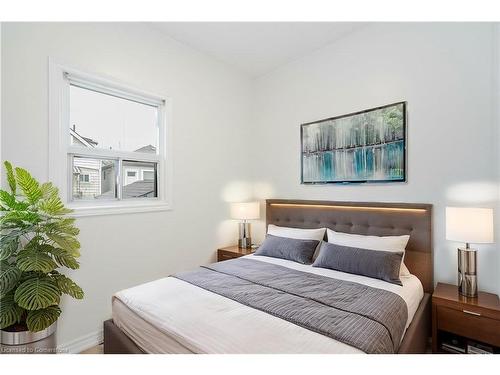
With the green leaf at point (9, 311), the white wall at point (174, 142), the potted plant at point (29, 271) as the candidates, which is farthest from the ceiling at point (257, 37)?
the green leaf at point (9, 311)

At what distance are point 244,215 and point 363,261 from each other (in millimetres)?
1456

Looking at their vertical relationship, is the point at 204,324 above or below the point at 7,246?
below

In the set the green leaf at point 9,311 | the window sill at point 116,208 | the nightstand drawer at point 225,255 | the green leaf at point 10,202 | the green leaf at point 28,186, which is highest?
the green leaf at point 28,186

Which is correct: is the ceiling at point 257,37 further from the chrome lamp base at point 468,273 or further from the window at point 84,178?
the chrome lamp base at point 468,273

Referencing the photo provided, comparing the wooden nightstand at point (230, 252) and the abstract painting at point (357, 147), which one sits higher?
the abstract painting at point (357, 147)

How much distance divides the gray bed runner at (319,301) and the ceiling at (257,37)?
231cm

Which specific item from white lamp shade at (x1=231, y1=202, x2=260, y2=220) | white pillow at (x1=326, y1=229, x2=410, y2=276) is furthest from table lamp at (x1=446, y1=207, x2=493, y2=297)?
white lamp shade at (x1=231, y1=202, x2=260, y2=220)

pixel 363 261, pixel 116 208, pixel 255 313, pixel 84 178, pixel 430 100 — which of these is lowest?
pixel 255 313

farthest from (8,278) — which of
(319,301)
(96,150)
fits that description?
(319,301)

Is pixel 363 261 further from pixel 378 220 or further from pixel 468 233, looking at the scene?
pixel 468 233

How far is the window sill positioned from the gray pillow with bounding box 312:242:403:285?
5.35 feet

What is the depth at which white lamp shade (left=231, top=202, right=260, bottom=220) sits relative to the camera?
10.2ft

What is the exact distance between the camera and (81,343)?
2076 millimetres

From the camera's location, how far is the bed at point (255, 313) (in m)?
1.19
